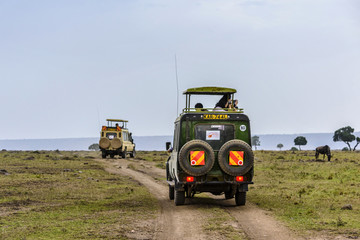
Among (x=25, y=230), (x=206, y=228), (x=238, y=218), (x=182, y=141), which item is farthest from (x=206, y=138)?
(x=25, y=230)

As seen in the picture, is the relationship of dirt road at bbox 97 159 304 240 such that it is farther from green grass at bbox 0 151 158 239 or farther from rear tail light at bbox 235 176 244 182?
rear tail light at bbox 235 176 244 182

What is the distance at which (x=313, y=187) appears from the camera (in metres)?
22.5

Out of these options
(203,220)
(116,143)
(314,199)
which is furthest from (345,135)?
(203,220)

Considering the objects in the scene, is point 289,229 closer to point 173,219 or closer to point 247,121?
point 173,219

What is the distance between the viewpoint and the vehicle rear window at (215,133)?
50.5 feet

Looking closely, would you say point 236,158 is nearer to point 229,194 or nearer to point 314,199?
point 229,194

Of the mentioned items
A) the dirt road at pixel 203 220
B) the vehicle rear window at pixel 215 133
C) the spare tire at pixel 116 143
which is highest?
the spare tire at pixel 116 143

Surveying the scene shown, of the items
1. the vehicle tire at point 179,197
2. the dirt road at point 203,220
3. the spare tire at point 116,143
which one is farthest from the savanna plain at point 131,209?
the spare tire at point 116,143

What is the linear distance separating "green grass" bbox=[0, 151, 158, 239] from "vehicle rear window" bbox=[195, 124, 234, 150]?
2992 mm

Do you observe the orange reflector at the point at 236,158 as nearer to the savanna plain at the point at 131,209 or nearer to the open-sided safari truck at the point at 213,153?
the open-sided safari truck at the point at 213,153

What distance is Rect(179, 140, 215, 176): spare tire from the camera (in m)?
14.8

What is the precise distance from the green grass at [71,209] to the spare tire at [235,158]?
9.37 feet

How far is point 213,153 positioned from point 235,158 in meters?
0.74

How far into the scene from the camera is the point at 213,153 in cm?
1482
